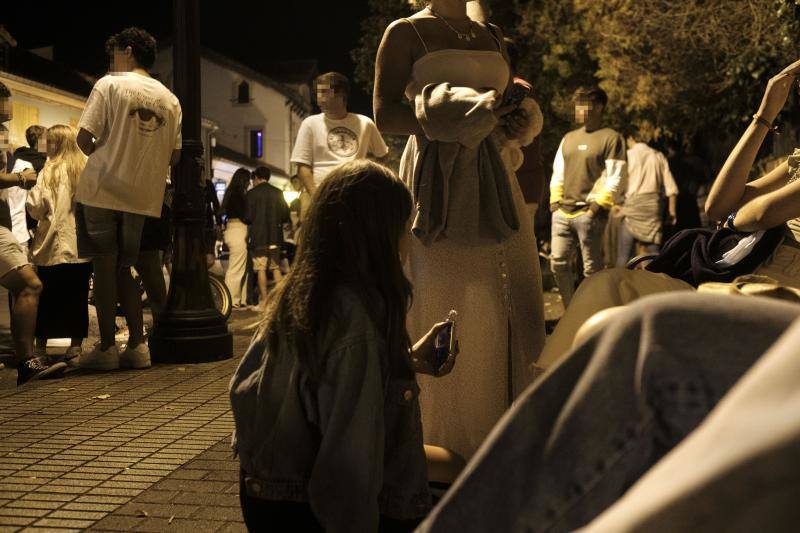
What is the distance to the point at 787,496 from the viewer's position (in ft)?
3.05

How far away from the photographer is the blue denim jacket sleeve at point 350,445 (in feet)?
7.52

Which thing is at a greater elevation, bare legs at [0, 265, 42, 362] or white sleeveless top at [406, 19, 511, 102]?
white sleeveless top at [406, 19, 511, 102]

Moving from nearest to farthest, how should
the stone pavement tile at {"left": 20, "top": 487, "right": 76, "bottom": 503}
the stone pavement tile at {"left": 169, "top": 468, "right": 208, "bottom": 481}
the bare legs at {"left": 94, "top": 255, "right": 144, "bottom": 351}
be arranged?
the stone pavement tile at {"left": 20, "top": 487, "right": 76, "bottom": 503}, the stone pavement tile at {"left": 169, "top": 468, "right": 208, "bottom": 481}, the bare legs at {"left": 94, "top": 255, "right": 144, "bottom": 351}

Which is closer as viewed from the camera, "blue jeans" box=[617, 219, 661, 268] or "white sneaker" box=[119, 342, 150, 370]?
"white sneaker" box=[119, 342, 150, 370]

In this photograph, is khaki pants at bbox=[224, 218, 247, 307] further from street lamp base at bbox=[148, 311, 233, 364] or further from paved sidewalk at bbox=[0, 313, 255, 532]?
paved sidewalk at bbox=[0, 313, 255, 532]

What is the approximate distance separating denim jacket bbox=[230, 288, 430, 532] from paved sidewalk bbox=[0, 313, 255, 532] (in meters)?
1.11

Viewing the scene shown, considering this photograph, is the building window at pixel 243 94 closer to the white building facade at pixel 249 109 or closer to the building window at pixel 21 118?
the white building facade at pixel 249 109

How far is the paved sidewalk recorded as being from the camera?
3.68m

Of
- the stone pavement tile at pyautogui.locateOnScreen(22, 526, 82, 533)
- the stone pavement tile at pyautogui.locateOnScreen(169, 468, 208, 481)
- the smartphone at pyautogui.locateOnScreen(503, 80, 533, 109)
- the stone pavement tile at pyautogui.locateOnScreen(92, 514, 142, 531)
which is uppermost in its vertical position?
the smartphone at pyautogui.locateOnScreen(503, 80, 533, 109)

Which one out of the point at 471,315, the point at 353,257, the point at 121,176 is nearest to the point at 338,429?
the point at 353,257

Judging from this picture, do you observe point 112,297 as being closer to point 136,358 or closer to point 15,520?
point 136,358

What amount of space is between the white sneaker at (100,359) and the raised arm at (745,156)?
5.04 meters

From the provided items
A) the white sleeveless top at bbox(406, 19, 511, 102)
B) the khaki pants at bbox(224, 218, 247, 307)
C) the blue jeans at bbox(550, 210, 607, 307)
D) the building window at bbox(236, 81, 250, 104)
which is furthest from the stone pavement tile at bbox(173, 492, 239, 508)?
the building window at bbox(236, 81, 250, 104)

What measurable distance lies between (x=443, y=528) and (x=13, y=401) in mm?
5330
